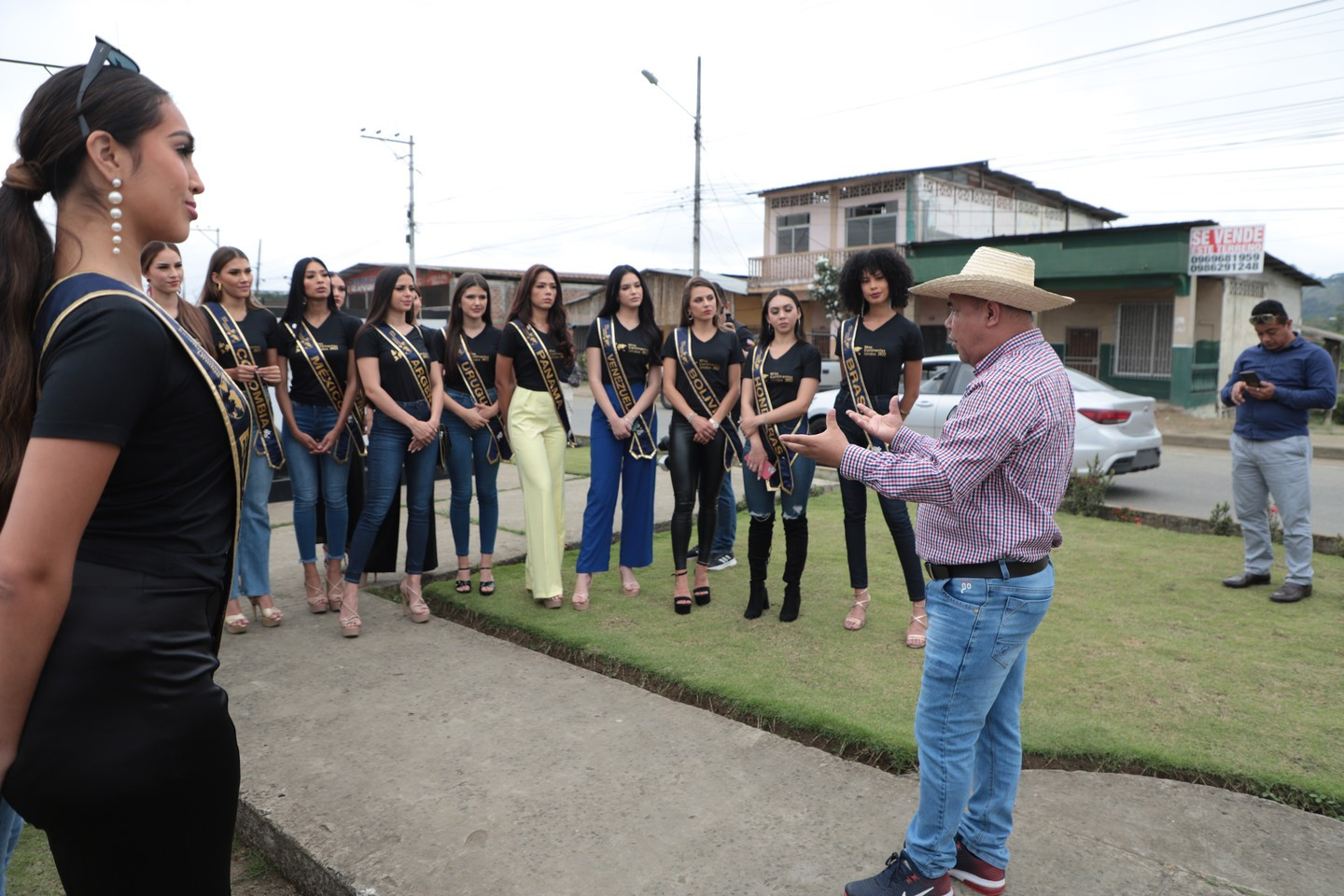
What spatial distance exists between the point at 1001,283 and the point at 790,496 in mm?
2885

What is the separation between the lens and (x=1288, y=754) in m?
3.48

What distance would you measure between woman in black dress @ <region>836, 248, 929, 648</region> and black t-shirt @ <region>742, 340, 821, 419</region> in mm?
241

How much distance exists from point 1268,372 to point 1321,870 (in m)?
3.99

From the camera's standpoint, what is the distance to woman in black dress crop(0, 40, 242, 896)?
1.35 m

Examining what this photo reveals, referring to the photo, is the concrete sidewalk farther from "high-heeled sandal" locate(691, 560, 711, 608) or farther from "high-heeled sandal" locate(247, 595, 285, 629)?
"high-heeled sandal" locate(691, 560, 711, 608)

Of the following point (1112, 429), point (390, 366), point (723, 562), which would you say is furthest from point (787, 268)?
point (390, 366)

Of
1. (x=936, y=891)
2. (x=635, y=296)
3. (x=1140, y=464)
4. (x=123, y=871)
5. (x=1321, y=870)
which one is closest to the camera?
(x=123, y=871)

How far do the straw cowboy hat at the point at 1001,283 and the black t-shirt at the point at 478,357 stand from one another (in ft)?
11.7

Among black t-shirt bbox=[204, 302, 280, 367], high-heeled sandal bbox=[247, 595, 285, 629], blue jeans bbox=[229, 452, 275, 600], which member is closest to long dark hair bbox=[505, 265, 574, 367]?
black t-shirt bbox=[204, 302, 280, 367]

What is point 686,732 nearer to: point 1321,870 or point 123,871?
point 1321,870

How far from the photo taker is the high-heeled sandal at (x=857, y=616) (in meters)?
5.03

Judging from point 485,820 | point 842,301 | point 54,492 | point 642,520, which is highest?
point 842,301

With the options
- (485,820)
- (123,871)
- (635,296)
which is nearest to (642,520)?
(635,296)

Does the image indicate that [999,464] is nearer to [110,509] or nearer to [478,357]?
[110,509]
